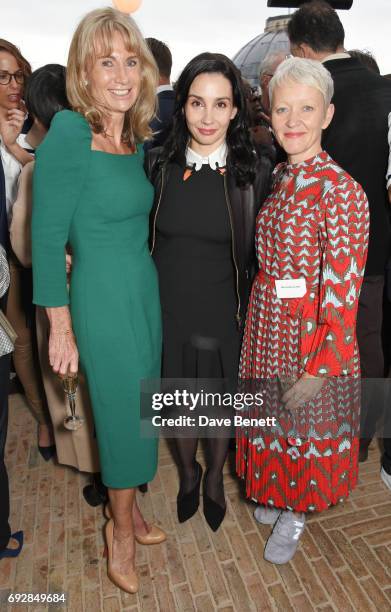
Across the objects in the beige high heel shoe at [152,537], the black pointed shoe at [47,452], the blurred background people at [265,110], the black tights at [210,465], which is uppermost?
the blurred background people at [265,110]

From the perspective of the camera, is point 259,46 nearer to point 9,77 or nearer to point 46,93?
point 9,77

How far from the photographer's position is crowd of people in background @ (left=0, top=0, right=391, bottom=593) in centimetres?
160

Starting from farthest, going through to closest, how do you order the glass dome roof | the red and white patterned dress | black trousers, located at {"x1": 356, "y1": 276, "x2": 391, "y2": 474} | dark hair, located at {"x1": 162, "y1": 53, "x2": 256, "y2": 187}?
the glass dome roof < black trousers, located at {"x1": 356, "y1": 276, "x2": 391, "y2": 474} < dark hair, located at {"x1": 162, "y1": 53, "x2": 256, "y2": 187} < the red and white patterned dress

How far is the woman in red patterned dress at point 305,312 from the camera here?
1612 mm

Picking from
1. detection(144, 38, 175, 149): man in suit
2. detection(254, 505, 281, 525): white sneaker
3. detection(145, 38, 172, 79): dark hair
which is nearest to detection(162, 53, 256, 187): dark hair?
detection(144, 38, 175, 149): man in suit

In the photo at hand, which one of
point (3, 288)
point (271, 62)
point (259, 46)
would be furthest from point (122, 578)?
point (259, 46)

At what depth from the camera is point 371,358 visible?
8.88ft

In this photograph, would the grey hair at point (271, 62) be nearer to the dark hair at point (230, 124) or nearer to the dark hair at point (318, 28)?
the dark hair at point (318, 28)

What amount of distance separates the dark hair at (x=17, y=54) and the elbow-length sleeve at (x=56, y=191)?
4.65 ft

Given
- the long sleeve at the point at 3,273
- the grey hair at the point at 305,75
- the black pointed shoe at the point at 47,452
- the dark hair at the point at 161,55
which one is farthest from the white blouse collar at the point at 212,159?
the dark hair at the point at 161,55

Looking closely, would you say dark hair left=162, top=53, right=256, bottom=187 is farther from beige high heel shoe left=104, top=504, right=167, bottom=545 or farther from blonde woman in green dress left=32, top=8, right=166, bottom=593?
beige high heel shoe left=104, top=504, right=167, bottom=545

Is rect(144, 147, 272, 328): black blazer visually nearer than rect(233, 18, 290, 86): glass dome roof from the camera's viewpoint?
Yes

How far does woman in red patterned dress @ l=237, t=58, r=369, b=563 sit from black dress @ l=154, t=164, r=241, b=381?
0.14 metres

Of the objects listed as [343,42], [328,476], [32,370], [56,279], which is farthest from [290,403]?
[343,42]
